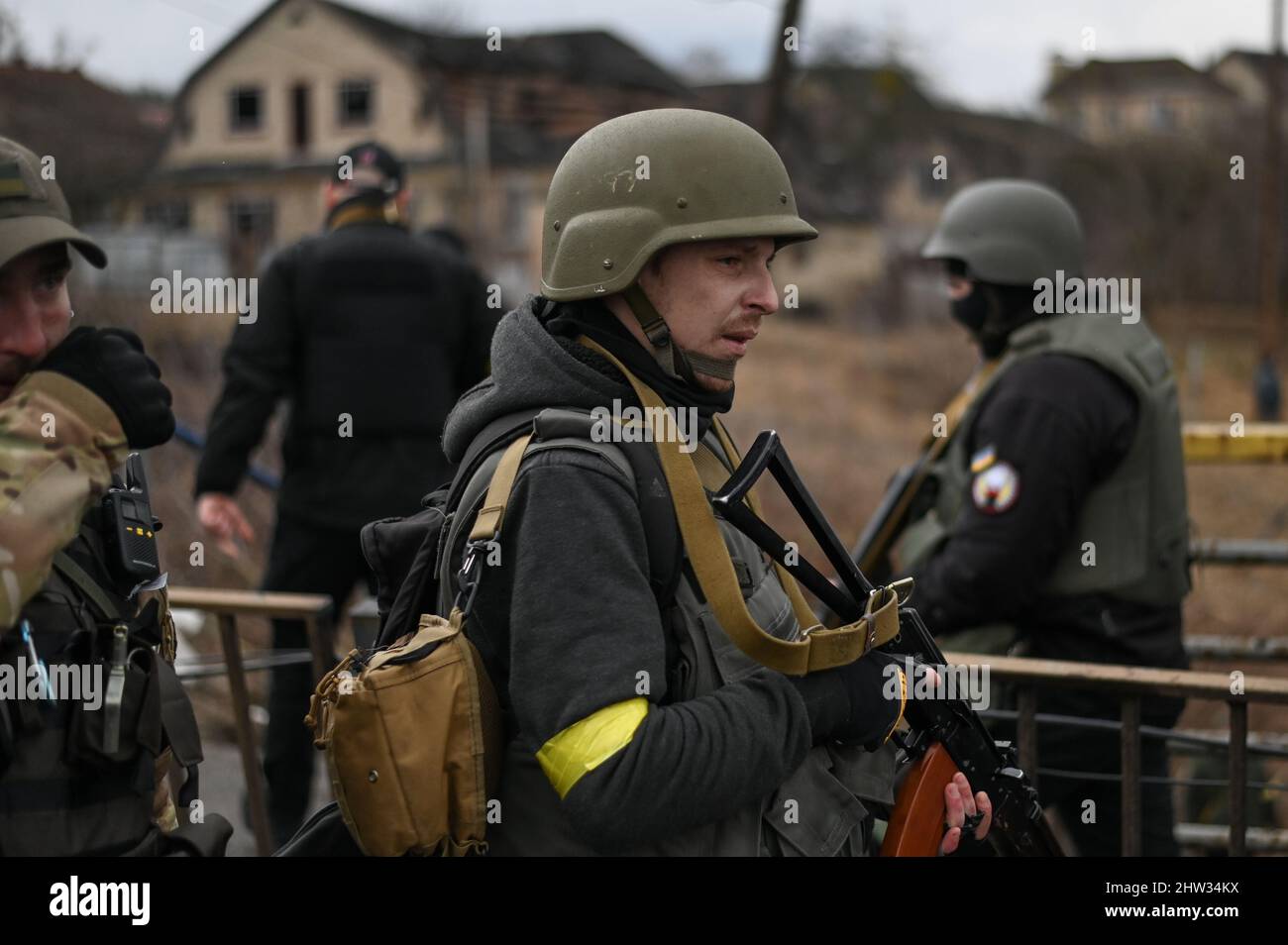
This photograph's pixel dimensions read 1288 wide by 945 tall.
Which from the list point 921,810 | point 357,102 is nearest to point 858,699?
point 921,810

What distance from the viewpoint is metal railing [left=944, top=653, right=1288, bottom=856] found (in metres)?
3.48

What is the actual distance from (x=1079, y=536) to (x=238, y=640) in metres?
2.44

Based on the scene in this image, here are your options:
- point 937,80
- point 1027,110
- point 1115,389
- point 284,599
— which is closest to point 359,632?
point 284,599

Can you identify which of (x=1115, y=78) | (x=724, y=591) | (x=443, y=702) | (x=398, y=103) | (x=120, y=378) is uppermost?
(x=398, y=103)

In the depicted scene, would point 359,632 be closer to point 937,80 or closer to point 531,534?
point 531,534

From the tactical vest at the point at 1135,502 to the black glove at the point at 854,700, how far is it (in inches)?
72.6

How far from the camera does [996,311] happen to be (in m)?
4.72

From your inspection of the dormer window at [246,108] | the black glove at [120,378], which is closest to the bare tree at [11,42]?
the black glove at [120,378]

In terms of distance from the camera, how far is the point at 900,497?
481cm

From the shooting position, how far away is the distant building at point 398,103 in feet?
124

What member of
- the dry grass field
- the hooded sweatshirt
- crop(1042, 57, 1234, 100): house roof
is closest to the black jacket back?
the dry grass field

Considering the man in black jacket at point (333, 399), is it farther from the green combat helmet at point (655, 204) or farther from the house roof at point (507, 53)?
the house roof at point (507, 53)

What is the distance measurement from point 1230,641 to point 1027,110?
118ft
